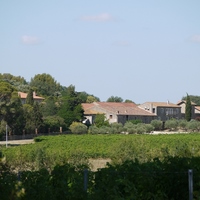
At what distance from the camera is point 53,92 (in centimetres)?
16462

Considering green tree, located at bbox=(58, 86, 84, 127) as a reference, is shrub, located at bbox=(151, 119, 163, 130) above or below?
below

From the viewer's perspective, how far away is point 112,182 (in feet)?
44.4

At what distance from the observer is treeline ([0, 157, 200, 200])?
12.7 m

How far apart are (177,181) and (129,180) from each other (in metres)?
1.36

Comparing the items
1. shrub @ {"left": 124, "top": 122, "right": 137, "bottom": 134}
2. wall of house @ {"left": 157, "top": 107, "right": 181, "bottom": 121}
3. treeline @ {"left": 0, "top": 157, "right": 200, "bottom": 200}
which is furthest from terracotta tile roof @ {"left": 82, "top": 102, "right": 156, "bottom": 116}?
treeline @ {"left": 0, "top": 157, "right": 200, "bottom": 200}

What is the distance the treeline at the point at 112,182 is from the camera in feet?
41.7

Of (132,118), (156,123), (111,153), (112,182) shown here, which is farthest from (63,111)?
(112,182)

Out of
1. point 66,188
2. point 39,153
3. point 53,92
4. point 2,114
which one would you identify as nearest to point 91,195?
point 66,188

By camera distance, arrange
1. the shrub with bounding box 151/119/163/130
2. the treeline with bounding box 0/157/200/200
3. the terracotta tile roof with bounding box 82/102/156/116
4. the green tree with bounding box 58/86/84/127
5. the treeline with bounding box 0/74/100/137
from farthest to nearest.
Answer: the terracotta tile roof with bounding box 82/102/156/116 → the shrub with bounding box 151/119/163/130 → the green tree with bounding box 58/86/84/127 → the treeline with bounding box 0/74/100/137 → the treeline with bounding box 0/157/200/200

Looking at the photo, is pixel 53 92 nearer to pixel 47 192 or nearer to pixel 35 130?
pixel 35 130

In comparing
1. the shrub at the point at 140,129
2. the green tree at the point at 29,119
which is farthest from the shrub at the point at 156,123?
the green tree at the point at 29,119

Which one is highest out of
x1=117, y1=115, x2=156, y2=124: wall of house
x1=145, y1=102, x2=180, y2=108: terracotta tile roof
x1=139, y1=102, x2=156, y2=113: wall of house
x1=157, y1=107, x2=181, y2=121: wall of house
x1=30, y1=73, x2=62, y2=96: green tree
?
x1=30, y1=73, x2=62, y2=96: green tree

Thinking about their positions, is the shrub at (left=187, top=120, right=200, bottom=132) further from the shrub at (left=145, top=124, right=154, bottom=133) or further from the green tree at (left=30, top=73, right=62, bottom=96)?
the green tree at (left=30, top=73, right=62, bottom=96)

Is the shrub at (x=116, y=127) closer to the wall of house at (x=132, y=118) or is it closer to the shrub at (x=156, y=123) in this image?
the wall of house at (x=132, y=118)
